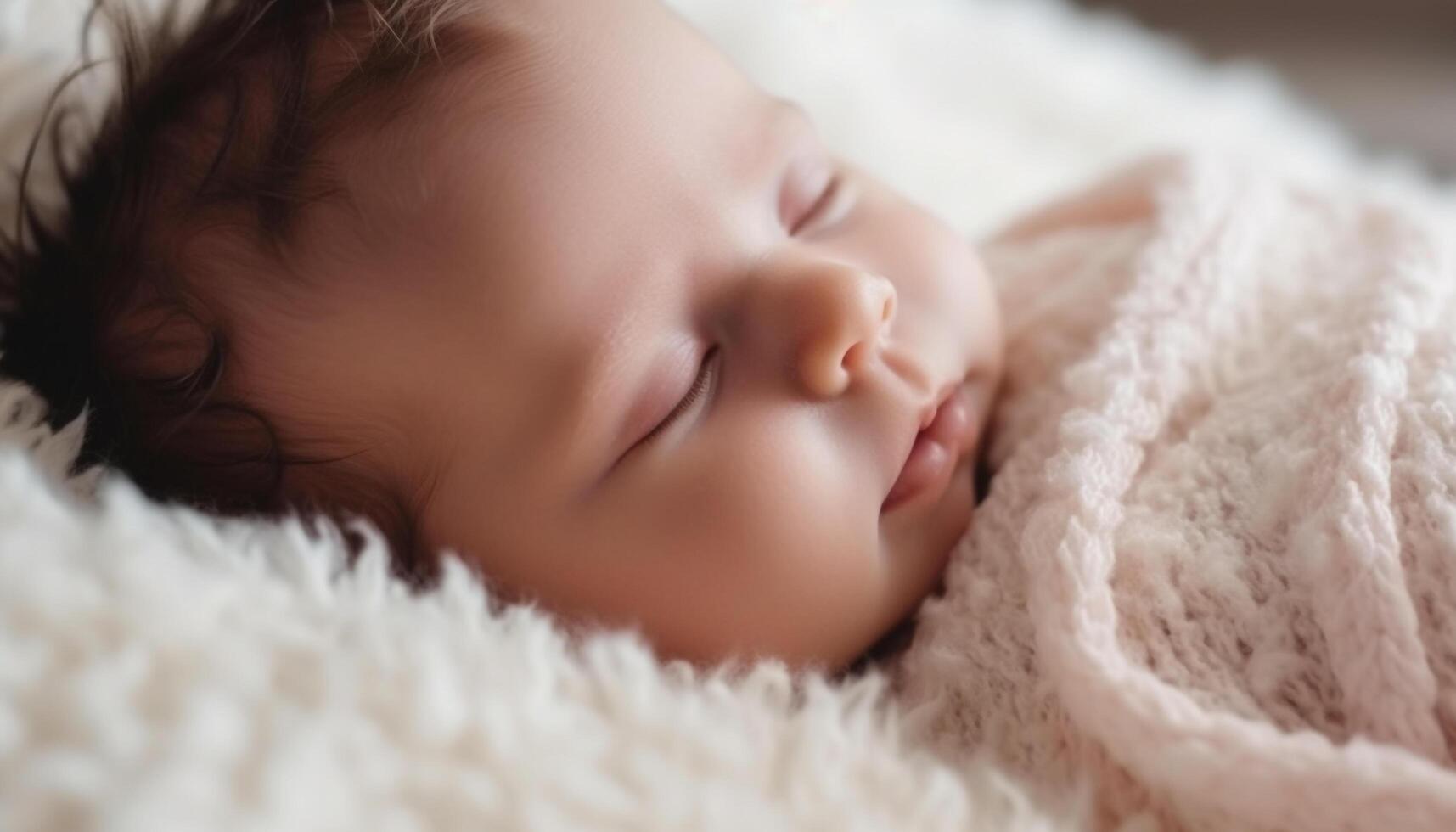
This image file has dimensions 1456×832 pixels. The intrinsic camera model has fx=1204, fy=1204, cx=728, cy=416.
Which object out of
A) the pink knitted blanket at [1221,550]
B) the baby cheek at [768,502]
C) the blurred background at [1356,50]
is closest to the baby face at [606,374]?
the baby cheek at [768,502]

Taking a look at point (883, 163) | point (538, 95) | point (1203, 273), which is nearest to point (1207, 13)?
point (883, 163)

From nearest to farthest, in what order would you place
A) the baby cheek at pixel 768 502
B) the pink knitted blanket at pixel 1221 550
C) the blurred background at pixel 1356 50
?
the pink knitted blanket at pixel 1221 550 < the baby cheek at pixel 768 502 < the blurred background at pixel 1356 50

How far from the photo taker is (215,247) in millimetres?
758

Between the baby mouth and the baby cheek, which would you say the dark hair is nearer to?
the baby cheek

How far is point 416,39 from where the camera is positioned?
777mm

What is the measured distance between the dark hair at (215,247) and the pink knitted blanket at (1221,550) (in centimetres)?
38

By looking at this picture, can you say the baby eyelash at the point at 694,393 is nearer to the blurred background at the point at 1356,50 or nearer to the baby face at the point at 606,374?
the baby face at the point at 606,374

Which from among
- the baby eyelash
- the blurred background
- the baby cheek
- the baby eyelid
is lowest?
the blurred background

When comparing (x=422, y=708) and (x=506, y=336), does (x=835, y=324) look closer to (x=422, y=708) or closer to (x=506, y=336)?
(x=506, y=336)

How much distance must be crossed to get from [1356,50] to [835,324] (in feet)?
5.14

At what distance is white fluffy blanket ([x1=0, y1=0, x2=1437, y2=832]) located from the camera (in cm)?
51

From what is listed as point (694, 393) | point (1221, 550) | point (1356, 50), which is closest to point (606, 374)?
point (694, 393)

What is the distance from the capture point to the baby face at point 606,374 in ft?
2.42

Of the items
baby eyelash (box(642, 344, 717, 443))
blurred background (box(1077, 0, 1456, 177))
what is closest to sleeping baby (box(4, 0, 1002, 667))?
baby eyelash (box(642, 344, 717, 443))
